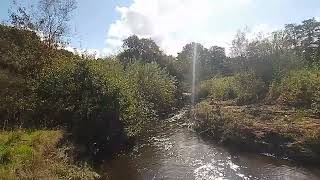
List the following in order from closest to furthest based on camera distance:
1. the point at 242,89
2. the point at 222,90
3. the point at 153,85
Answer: the point at 242,89 → the point at 153,85 → the point at 222,90

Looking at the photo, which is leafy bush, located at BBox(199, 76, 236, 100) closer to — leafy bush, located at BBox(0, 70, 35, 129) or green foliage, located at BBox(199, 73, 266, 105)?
green foliage, located at BBox(199, 73, 266, 105)

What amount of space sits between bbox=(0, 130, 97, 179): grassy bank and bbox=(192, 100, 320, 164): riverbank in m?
13.1

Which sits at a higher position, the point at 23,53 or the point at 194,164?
the point at 23,53

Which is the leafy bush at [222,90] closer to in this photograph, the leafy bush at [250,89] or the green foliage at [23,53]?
the leafy bush at [250,89]

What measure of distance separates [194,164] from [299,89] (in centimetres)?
1869

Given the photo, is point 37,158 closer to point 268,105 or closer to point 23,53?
point 23,53

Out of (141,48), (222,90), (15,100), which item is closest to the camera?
(15,100)

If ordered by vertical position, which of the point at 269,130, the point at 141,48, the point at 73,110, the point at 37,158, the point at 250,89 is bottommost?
the point at 37,158

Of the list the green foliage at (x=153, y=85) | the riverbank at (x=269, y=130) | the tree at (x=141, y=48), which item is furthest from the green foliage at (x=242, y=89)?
the tree at (x=141, y=48)

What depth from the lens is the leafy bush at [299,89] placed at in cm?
3394

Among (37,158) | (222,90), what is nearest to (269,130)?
(37,158)

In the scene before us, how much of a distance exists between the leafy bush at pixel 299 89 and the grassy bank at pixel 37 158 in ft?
70.9

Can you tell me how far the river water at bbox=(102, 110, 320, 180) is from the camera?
21.0 meters

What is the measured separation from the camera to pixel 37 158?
1488 centimetres
